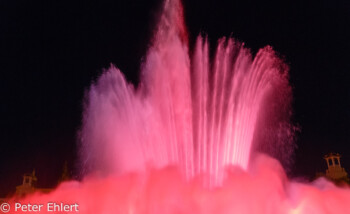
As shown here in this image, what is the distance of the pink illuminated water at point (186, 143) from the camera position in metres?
13.3

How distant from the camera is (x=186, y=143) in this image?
17141mm

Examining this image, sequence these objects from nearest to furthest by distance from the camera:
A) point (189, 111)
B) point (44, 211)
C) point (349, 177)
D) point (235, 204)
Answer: point (235, 204) < point (44, 211) < point (189, 111) < point (349, 177)

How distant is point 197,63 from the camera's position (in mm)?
19031

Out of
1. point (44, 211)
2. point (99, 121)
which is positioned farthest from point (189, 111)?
point (44, 211)

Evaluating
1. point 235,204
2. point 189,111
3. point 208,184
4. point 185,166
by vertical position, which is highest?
point 189,111

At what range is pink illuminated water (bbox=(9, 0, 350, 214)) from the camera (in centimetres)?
1330

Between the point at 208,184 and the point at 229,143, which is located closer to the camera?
the point at 208,184

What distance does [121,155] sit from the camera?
60.3ft

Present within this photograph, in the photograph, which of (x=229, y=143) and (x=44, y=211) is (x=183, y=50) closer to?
(x=229, y=143)

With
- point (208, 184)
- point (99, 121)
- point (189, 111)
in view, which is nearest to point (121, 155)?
point (99, 121)

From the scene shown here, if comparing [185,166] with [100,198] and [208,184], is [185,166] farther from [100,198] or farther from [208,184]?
[100,198]

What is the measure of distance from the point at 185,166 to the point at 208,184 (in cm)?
206

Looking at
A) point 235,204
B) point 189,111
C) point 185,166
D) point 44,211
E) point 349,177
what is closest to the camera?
point 235,204

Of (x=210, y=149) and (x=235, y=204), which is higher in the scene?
(x=210, y=149)
